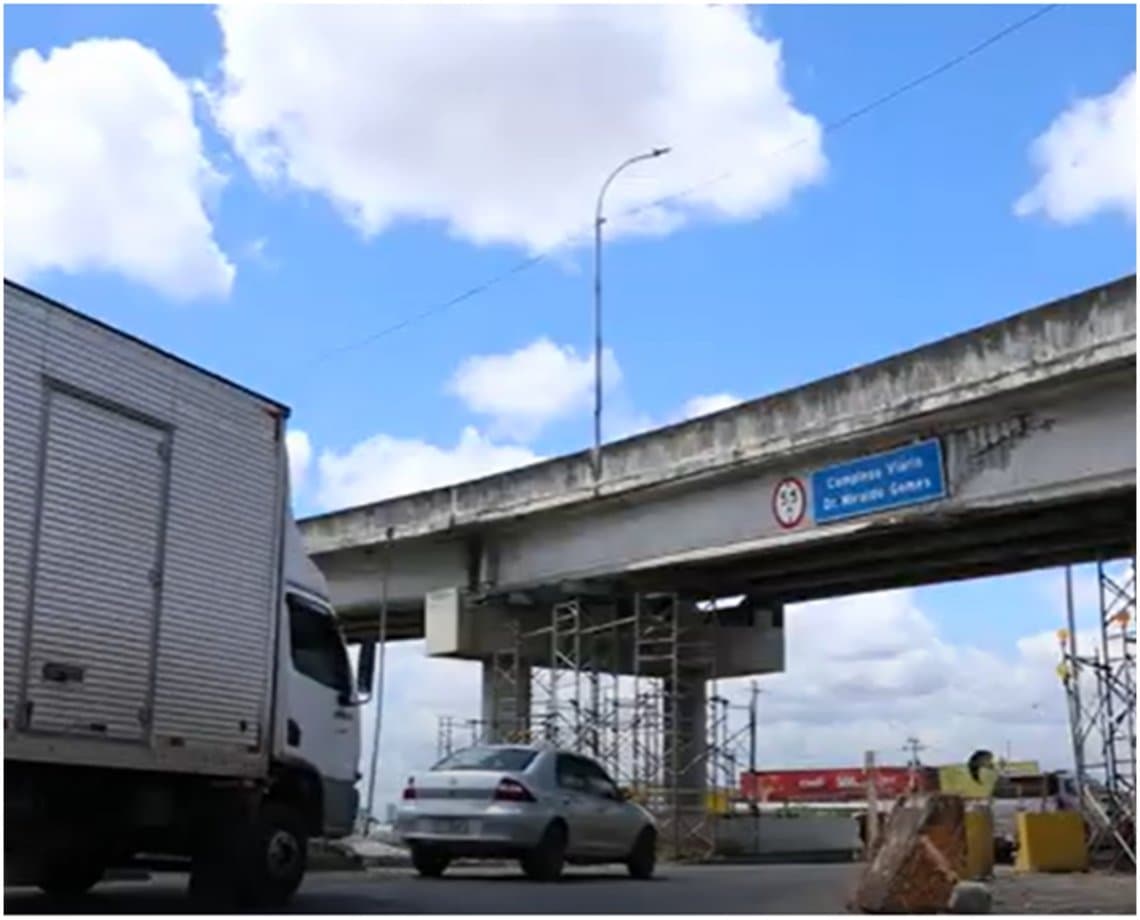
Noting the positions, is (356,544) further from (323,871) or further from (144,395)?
(144,395)

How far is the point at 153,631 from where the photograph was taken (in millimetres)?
10461

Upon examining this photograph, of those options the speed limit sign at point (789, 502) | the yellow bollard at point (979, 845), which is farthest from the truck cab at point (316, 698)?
the speed limit sign at point (789, 502)

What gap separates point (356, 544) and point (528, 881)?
1523cm

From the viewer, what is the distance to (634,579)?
26.8m

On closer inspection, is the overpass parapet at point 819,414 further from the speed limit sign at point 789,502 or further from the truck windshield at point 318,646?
the truck windshield at point 318,646

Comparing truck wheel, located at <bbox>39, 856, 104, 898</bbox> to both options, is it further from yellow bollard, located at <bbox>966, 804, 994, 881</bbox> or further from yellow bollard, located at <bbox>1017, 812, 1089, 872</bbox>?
yellow bollard, located at <bbox>1017, 812, 1089, 872</bbox>

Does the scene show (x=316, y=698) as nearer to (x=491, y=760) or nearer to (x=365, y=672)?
(x=365, y=672)

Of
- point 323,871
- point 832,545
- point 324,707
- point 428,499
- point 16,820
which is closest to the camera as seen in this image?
point 16,820

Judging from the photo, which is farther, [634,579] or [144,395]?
[634,579]

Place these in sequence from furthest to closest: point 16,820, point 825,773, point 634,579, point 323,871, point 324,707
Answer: point 825,773, point 634,579, point 323,871, point 324,707, point 16,820

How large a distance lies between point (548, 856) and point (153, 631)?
22.1 ft

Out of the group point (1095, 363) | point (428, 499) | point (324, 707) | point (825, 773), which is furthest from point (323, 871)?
point (825, 773)

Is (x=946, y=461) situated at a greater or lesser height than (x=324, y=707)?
greater

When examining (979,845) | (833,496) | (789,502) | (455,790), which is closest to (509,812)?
(455,790)
